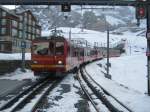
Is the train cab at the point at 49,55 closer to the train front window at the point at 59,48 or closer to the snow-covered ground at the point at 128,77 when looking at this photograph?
the train front window at the point at 59,48

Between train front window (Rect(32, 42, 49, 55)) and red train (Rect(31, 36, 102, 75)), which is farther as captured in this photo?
train front window (Rect(32, 42, 49, 55))

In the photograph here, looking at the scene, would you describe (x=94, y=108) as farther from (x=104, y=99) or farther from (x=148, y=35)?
(x=148, y=35)

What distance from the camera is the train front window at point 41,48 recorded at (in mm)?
30234

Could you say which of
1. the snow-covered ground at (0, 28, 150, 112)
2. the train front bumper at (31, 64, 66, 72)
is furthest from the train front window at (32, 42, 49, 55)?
the snow-covered ground at (0, 28, 150, 112)

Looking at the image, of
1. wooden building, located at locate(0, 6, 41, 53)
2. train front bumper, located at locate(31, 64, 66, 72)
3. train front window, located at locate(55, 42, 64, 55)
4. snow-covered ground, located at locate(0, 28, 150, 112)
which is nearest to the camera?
snow-covered ground, located at locate(0, 28, 150, 112)

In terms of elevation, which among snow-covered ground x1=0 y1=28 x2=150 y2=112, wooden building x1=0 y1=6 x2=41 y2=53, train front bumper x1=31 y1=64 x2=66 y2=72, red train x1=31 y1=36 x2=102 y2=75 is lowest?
snow-covered ground x1=0 y1=28 x2=150 y2=112

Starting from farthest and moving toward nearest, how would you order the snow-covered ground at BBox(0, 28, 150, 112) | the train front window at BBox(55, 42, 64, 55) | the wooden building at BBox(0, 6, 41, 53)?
the wooden building at BBox(0, 6, 41, 53) < the train front window at BBox(55, 42, 64, 55) < the snow-covered ground at BBox(0, 28, 150, 112)

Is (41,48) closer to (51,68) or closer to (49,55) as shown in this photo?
(49,55)

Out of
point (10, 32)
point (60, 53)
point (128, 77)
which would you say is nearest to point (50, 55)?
point (60, 53)

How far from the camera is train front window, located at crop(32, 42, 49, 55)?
30234mm

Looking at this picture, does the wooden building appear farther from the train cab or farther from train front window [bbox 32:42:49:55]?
the train cab

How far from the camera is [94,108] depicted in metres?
15.9

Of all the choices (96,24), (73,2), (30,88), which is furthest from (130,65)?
(96,24)

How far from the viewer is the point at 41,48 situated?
30.3 meters
